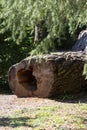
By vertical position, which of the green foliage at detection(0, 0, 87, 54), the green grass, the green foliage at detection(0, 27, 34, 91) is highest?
the green foliage at detection(0, 0, 87, 54)

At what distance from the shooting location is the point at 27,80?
9.62 metres

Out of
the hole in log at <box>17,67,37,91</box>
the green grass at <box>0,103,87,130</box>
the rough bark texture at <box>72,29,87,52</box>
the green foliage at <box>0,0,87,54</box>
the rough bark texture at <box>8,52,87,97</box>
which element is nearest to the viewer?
the green foliage at <box>0,0,87,54</box>

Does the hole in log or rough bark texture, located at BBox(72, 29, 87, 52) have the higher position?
rough bark texture, located at BBox(72, 29, 87, 52)

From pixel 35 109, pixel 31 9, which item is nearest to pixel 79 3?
pixel 31 9

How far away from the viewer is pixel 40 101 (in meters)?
8.65

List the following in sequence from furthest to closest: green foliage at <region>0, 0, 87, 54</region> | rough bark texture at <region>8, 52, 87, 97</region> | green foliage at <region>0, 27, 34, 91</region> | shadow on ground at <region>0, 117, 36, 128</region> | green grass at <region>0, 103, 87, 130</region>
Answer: green foliage at <region>0, 27, 34, 91</region>, rough bark texture at <region>8, 52, 87, 97</region>, shadow on ground at <region>0, 117, 36, 128</region>, green grass at <region>0, 103, 87, 130</region>, green foliage at <region>0, 0, 87, 54</region>

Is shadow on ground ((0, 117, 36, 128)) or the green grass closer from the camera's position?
the green grass

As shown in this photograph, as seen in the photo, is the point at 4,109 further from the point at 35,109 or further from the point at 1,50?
the point at 1,50

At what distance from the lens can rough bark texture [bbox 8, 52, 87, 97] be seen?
8.62 metres

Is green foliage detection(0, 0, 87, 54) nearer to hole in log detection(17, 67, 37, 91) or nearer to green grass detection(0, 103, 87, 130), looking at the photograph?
green grass detection(0, 103, 87, 130)

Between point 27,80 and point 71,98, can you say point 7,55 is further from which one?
point 71,98

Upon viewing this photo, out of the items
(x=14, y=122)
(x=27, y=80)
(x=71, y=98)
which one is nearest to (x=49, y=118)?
(x=14, y=122)

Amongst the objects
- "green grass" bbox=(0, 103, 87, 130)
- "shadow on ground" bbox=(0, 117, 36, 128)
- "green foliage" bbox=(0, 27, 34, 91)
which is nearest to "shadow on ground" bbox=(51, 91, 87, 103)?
"green grass" bbox=(0, 103, 87, 130)

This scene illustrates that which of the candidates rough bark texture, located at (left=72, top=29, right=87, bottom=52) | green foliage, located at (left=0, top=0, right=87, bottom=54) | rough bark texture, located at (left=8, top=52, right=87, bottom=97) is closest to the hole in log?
rough bark texture, located at (left=8, top=52, right=87, bottom=97)
